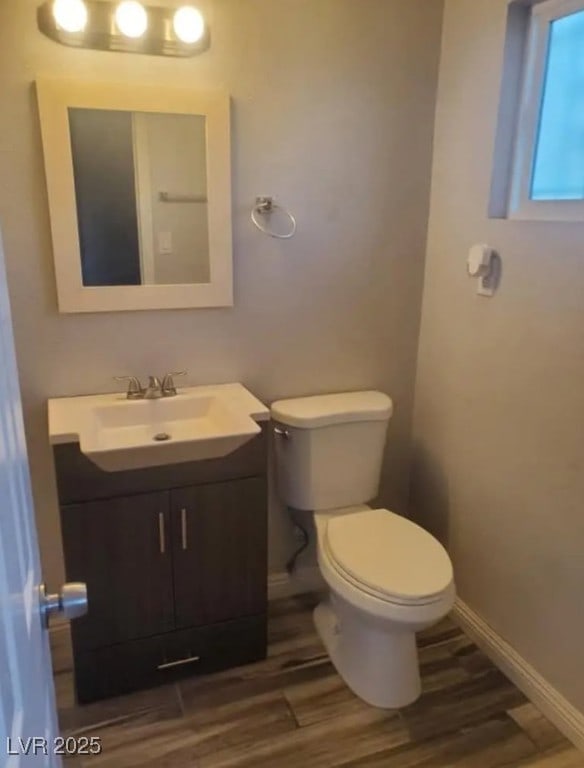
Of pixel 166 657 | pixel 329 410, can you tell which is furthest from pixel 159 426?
pixel 166 657

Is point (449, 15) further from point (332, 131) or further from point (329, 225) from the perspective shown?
point (329, 225)

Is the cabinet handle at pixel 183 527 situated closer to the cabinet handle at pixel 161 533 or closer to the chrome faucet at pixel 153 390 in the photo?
the cabinet handle at pixel 161 533

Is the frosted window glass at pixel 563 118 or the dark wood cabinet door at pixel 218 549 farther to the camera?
the dark wood cabinet door at pixel 218 549

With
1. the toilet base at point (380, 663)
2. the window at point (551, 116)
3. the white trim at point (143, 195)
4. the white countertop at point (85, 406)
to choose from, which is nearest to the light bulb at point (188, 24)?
the white trim at point (143, 195)

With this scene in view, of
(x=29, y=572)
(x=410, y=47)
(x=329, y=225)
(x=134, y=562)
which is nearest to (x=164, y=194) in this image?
(x=329, y=225)

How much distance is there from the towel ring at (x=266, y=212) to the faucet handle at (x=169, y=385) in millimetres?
587

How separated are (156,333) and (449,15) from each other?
4.90 feet

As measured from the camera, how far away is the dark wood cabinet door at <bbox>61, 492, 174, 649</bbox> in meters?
1.71

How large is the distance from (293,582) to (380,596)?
0.82m

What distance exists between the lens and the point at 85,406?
1904 mm

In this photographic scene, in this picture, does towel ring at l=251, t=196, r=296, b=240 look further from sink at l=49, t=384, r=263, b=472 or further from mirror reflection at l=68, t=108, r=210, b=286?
sink at l=49, t=384, r=263, b=472

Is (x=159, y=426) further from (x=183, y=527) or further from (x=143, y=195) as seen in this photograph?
(x=143, y=195)

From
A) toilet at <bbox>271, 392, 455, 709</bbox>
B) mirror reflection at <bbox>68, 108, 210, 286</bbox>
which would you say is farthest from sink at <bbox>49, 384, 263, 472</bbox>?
mirror reflection at <bbox>68, 108, 210, 286</bbox>

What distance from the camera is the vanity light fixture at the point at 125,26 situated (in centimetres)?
168
